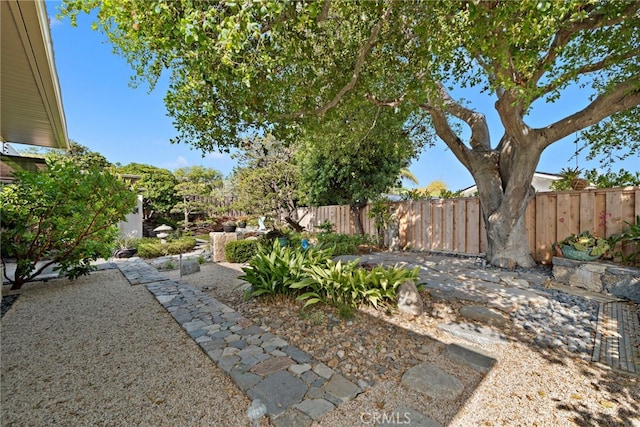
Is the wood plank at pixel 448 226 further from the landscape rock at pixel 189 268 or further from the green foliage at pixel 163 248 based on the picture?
the green foliage at pixel 163 248

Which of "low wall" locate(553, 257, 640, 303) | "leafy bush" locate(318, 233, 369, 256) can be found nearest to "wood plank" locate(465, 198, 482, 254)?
"low wall" locate(553, 257, 640, 303)

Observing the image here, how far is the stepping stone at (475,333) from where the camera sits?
100 inches

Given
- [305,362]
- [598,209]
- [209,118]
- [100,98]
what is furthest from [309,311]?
[100,98]

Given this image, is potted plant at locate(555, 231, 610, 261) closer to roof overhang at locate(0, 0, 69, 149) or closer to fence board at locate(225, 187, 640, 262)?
fence board at locate(225, 187, 640, 262)

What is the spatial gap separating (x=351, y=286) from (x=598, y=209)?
477cm

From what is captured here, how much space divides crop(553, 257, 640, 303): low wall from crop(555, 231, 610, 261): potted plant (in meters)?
0.14

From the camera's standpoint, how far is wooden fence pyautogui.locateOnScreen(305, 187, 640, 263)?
4410 millimetres

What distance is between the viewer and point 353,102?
4.21m

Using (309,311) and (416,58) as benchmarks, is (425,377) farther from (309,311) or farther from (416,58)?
(416,58)

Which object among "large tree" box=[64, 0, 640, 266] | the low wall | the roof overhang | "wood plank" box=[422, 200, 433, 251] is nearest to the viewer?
the roof overhang

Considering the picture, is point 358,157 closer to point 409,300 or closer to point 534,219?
point 534,219

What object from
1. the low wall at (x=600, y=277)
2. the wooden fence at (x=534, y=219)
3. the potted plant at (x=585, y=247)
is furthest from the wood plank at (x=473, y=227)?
the low wall at (x=600, y=277)

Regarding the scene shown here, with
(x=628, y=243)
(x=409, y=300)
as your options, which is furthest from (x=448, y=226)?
(x=409, y=300)

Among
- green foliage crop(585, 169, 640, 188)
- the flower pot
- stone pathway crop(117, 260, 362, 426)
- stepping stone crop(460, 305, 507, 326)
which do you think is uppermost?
green foliage crop(585, 169, 640, 188)
